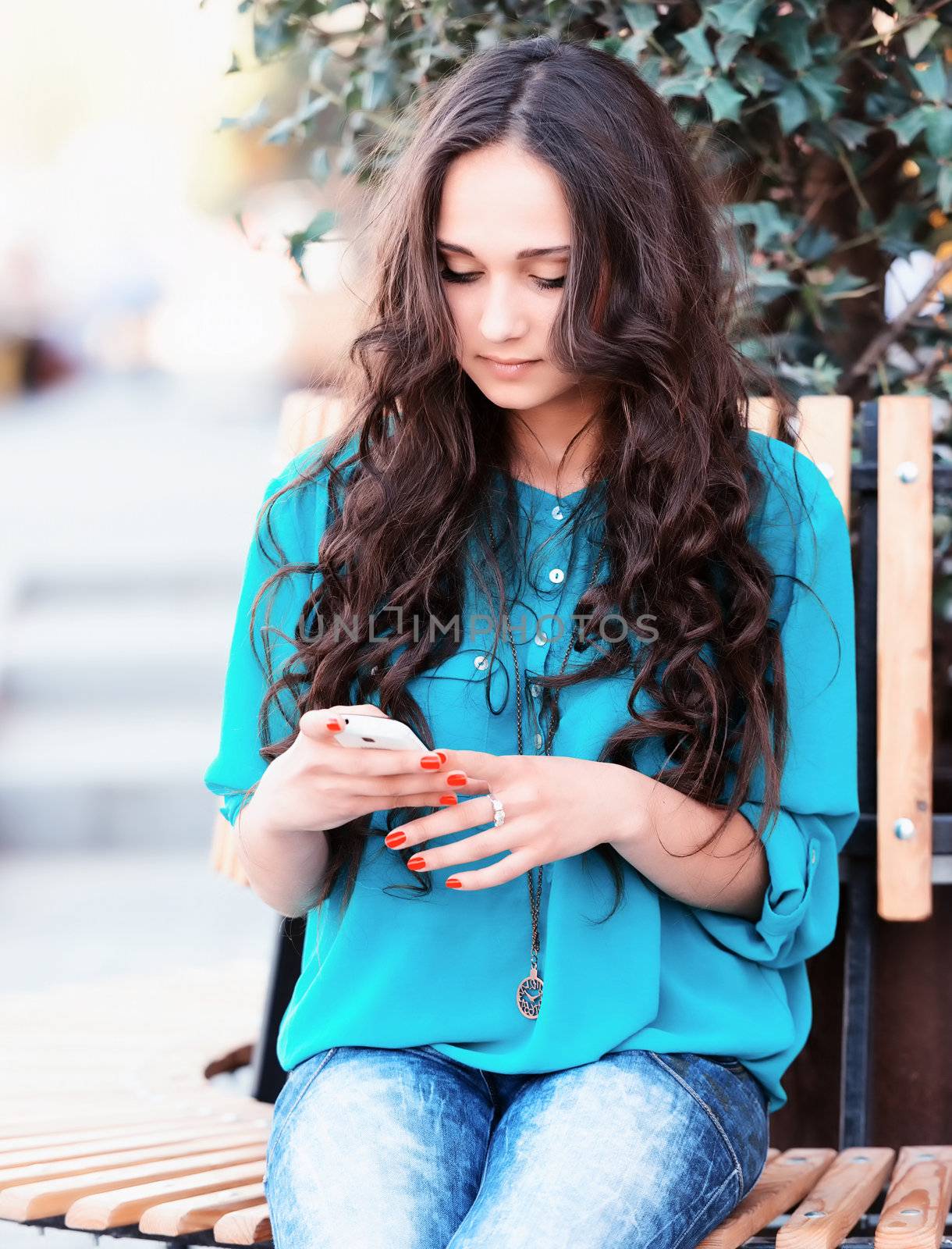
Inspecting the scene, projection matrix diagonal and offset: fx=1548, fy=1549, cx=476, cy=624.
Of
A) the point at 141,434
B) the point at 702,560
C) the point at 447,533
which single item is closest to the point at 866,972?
the point at 702,560

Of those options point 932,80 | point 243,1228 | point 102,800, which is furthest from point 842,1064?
point 102,800

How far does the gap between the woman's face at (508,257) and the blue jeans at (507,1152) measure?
73 cm

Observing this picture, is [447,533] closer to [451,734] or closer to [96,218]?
[451,734]

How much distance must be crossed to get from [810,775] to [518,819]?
1.28ft

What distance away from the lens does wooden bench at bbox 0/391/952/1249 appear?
1635 millimetres

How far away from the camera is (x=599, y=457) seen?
1.83m

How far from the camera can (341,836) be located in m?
1.71

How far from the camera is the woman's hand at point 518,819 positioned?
1.48 metres

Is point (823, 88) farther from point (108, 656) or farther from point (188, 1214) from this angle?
point (108, 656)

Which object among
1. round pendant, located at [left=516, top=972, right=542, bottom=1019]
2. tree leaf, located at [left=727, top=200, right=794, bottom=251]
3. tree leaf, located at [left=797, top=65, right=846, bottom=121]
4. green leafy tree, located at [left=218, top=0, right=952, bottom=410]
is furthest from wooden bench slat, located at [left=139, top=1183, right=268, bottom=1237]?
tree leaf, located at [left=797, top=65, right=846, bottom=121]

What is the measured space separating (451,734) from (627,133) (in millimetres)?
679

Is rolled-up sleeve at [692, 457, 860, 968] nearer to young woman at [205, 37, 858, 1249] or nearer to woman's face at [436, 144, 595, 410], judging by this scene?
young woman at [205, 37, 858, 1249]

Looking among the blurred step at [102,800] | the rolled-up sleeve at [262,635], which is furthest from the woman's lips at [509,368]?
the blurred step at [102,800]

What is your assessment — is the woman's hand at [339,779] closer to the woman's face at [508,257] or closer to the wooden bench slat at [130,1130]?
the woman's face at [508,257]
